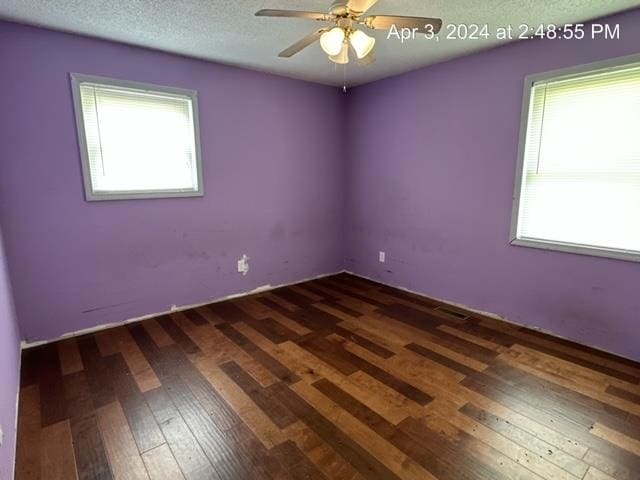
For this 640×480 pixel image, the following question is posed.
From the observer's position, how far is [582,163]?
8.41 ft

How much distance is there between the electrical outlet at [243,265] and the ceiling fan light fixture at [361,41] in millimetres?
2476

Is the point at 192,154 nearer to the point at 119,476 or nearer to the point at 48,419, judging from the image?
the point at 48,419

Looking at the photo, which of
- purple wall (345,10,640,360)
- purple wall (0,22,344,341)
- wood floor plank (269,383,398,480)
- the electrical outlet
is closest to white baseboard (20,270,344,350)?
purple wall (0,22,344,341)

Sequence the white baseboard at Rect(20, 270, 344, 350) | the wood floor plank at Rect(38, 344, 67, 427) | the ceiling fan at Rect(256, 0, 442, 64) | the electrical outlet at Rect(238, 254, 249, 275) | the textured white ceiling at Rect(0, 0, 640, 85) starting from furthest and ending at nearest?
the electrical outlet at Rect(238, 254, 249, 275), the white baseboard at Rect(20, 270, 344, 350), the textured white ceiling at Rect(0, 0, 640, 85), the wood floor plank at Rect(38, 344, 67, 427), the ceiling fan at Rect(256, 0, 442, 64)

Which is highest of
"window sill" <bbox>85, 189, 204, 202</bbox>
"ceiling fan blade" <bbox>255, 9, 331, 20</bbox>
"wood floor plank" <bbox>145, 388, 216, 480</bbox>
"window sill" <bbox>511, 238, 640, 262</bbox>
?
"ceiling fan blade" <bbox>255, 9, 331, 20</bbox>

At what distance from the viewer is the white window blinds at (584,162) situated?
2344 millimetres

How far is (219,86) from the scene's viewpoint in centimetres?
334

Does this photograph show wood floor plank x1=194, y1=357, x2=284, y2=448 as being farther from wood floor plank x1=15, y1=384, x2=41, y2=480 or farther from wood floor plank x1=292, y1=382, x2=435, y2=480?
wood floor plank x1=15, y1=384, x2=41, y2=480

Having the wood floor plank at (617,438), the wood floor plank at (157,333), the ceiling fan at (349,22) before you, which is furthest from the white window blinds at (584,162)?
the wood floor plank at (157,333)

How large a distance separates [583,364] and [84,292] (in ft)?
12.8

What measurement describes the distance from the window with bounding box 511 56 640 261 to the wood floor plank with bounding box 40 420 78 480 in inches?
132

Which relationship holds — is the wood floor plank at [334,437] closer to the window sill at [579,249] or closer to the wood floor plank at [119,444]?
the wood floor plank at [119,444]

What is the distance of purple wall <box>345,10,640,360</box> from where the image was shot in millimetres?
2531

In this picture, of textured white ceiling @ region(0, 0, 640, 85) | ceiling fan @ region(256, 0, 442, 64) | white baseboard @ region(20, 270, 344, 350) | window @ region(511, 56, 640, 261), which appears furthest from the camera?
white baseboard @ region(20, 270, 344, 350)
